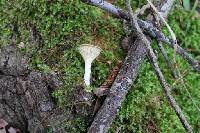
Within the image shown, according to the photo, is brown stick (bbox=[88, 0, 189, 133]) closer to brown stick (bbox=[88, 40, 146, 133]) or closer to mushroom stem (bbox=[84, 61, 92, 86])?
brown stick (bbox=[88, 40, 146, 133])

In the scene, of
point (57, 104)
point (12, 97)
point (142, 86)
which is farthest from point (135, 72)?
point (12, 97)

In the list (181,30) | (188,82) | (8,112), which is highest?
(181,30)

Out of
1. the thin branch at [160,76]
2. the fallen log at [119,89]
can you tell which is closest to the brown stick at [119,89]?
the fallen log at [119,89]

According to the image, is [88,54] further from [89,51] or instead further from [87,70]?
[87,70]

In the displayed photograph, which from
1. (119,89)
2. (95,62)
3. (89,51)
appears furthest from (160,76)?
→ (95,62)

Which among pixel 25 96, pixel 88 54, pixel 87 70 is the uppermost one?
pixel 88 54

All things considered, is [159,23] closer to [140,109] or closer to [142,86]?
[142,86]
